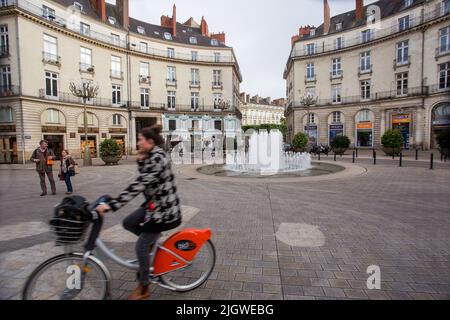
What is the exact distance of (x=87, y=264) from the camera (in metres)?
2.65

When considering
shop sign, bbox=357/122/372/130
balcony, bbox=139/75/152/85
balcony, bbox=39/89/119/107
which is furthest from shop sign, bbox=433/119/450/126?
balcony, bbox=39/89/119/107

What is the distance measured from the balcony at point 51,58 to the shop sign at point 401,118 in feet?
140

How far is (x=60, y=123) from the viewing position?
29.0 meters

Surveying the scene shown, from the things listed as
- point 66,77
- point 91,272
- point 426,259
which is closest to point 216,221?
point 91,272

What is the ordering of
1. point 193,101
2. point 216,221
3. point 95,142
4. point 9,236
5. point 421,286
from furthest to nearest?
point 193,101, point 95,142, point 216,221, point 9,236, point 421,286

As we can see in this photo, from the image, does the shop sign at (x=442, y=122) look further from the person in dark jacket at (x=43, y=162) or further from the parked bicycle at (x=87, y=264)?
the person in dark jacket at (x=43, y=162)

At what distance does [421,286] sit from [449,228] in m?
2.89

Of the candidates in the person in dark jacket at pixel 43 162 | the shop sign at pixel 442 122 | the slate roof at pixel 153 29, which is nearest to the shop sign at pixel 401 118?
the shop sign at pixel 442 122

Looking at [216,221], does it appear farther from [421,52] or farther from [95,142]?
[421,52]

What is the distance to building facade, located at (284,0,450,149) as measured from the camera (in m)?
31.6

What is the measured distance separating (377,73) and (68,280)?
145ft

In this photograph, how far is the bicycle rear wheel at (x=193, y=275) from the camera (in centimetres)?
305

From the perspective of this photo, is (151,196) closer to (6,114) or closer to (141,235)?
(141,235)

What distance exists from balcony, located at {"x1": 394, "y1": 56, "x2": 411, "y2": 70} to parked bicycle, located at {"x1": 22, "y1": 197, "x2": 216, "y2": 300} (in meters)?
41.8
